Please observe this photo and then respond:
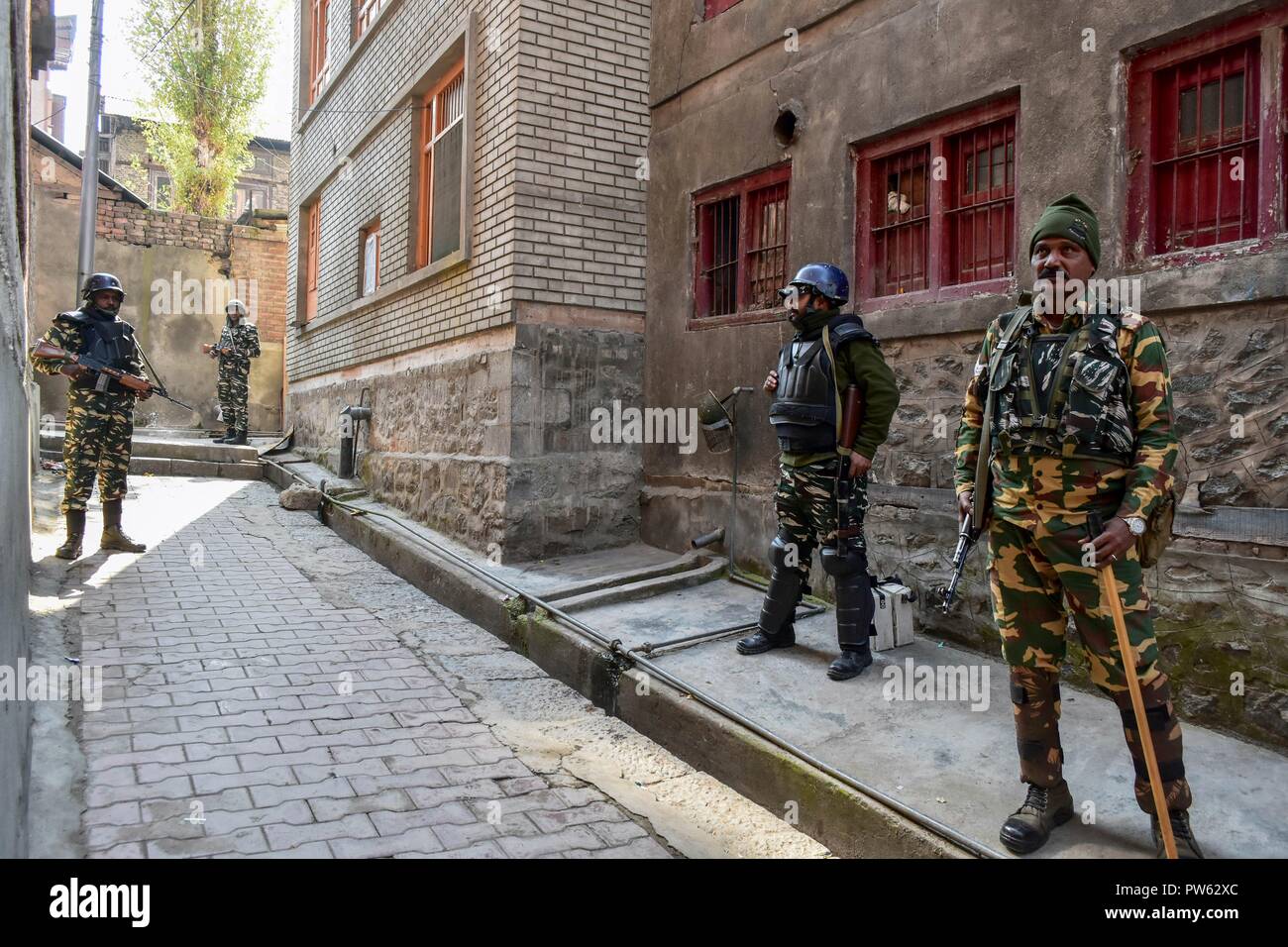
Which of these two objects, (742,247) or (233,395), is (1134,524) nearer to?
(742,247)

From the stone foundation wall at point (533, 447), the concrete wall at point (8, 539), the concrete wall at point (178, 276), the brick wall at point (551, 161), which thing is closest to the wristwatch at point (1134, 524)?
the concrete wall at point (8, 539)

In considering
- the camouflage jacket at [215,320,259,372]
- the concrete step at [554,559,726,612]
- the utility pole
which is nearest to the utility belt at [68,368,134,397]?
the concrete step at [554,559,726,612]

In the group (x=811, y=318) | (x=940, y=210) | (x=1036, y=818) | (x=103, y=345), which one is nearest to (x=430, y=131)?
(x=103, y=345)

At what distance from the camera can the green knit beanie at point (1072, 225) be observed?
2977mm

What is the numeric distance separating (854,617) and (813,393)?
1138mm

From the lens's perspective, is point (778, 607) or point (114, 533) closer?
point (778, 607)

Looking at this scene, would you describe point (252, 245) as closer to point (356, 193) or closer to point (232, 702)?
point (356, 193)

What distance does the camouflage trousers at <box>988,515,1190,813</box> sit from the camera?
9.18 ft

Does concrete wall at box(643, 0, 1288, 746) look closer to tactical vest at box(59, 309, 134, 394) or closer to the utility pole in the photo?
tactical vest at box(59, 309, 134, 394)

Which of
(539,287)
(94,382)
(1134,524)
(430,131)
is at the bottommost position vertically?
(1134,524)

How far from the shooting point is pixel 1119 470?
2.89 meters

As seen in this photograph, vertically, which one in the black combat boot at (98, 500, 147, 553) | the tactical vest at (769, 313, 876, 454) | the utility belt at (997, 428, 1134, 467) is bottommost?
the black combat boot at (98, 500, 147, 553)

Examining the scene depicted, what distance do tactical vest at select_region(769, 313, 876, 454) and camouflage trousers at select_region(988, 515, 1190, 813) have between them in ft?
4.92
